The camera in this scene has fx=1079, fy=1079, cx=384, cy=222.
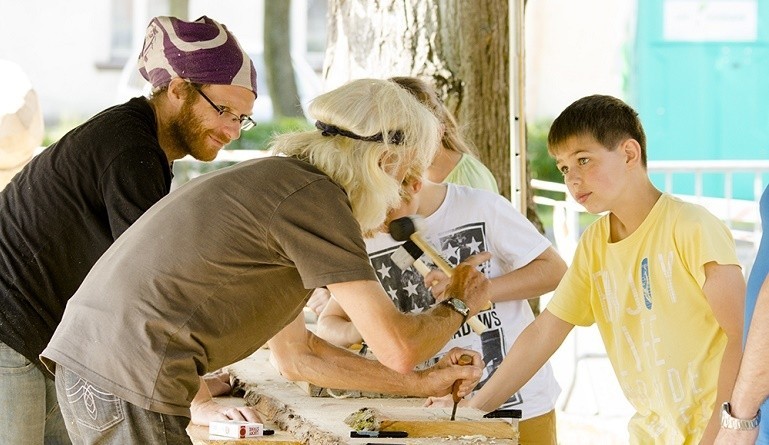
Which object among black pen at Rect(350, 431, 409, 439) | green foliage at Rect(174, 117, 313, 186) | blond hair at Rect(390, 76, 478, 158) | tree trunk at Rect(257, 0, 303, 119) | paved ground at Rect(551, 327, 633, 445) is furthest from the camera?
tree trunk at Rect(257, 0, 303, 119)

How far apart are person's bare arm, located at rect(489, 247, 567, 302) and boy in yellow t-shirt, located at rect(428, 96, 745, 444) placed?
249mm

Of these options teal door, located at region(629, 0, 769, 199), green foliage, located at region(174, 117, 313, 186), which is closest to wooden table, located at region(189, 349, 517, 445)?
green foliage, located at region(174, 117, 313, 186)

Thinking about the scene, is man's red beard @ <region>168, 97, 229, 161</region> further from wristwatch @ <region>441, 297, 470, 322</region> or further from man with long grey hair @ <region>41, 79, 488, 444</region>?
wristwatch @ <region>441, 297, 470, 322</region>

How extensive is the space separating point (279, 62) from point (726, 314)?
1199cm

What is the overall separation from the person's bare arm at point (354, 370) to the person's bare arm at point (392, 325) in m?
0.19

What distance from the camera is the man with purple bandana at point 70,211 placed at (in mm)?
2639

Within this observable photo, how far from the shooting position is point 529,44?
49.1 feet

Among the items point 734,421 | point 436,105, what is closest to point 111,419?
point 734,421

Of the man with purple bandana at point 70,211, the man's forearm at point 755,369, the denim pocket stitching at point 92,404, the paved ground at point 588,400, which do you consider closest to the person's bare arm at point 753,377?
the man's forearm at point 755,369

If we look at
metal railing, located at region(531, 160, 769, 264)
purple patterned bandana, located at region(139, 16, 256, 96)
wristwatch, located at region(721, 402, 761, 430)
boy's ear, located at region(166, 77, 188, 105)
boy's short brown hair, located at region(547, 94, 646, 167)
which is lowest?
metal railing, located at region(531, 160, 769, 264)

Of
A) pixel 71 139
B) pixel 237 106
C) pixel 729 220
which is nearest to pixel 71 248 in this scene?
pixel 71 139

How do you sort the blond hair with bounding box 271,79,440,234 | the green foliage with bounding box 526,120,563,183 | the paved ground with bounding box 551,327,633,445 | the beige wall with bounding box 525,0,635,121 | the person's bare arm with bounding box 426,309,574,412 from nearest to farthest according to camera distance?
the blond hair with bounding box 271,79,440,234, the person's bare arm with bounding box 426,309,574,412, the paved ground with bounding box 551,327,633,445, the green foliage with bounding box 526,120,563,183, the beige wall with bounding box 525,0,635,121

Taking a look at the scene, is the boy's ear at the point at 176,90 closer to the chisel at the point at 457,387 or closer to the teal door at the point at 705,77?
the chisel at the point at 457,387

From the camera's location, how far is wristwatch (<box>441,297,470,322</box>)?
8.11 ft
